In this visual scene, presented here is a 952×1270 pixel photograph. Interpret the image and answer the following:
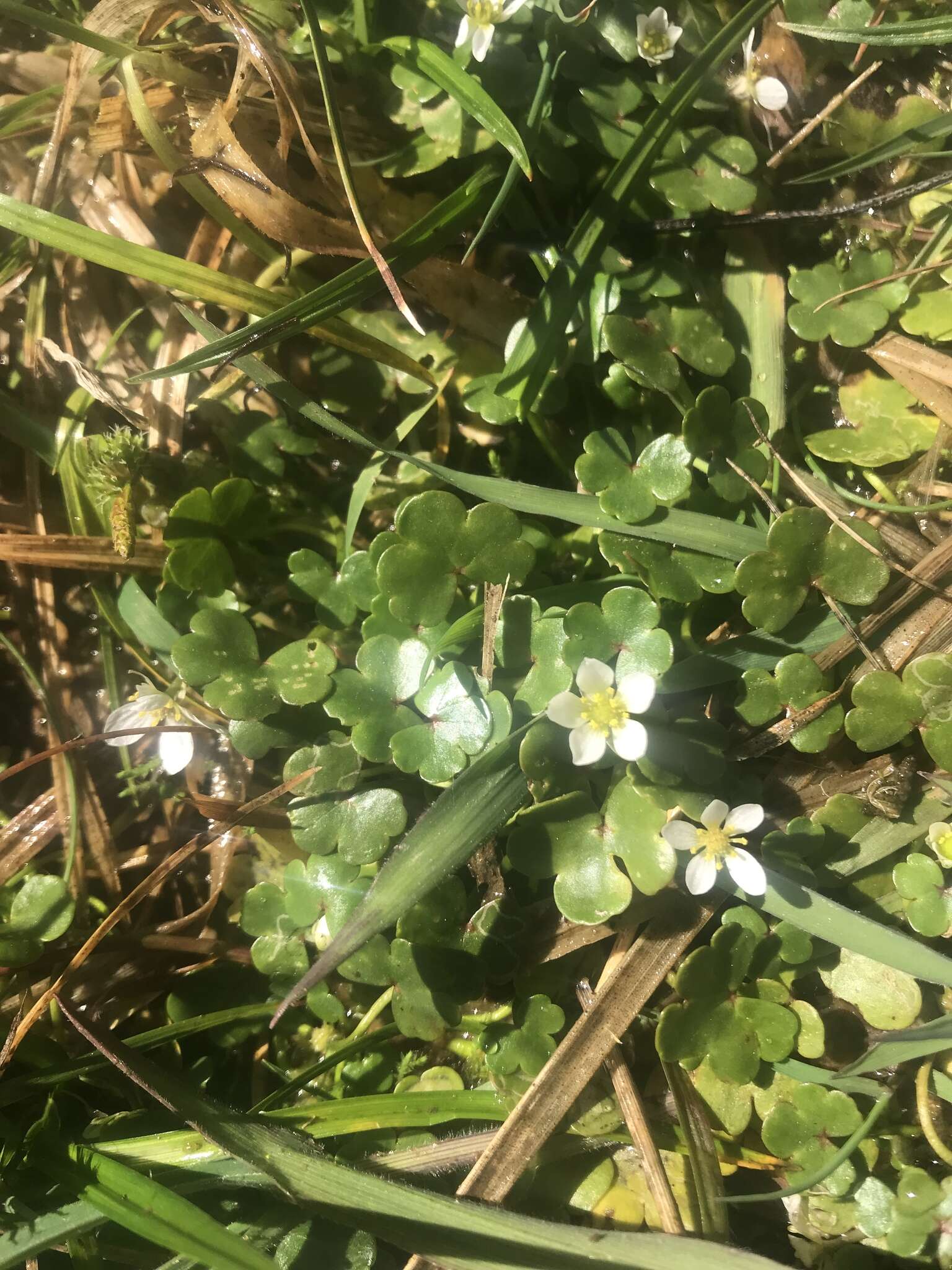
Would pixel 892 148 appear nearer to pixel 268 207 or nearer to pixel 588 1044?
pixel 268 207

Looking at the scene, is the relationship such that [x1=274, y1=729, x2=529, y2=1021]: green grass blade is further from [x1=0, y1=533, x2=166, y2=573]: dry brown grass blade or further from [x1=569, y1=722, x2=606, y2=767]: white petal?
[x1=0, y1=533, x2=166, y2=573]: dry brown grass blade

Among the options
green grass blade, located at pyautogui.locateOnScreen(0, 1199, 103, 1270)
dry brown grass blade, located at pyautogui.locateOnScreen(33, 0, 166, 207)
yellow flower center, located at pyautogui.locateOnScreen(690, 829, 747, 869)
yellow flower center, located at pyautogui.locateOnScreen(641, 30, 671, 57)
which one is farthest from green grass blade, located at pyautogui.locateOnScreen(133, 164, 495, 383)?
green grass blade, located at pyautogui.locateOnScreen(0, 1199, 103, 1270)

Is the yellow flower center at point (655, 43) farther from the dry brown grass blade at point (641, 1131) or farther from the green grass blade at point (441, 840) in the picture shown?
the dry brown grass blade at point (641, 1131)

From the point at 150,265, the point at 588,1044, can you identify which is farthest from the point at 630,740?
the point at 150,265

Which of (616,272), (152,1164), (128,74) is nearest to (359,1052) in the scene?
(152,1164)

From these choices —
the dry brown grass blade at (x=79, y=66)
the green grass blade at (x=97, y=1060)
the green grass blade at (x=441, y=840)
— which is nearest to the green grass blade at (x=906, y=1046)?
the green grass blade at (x=441, y=840)
